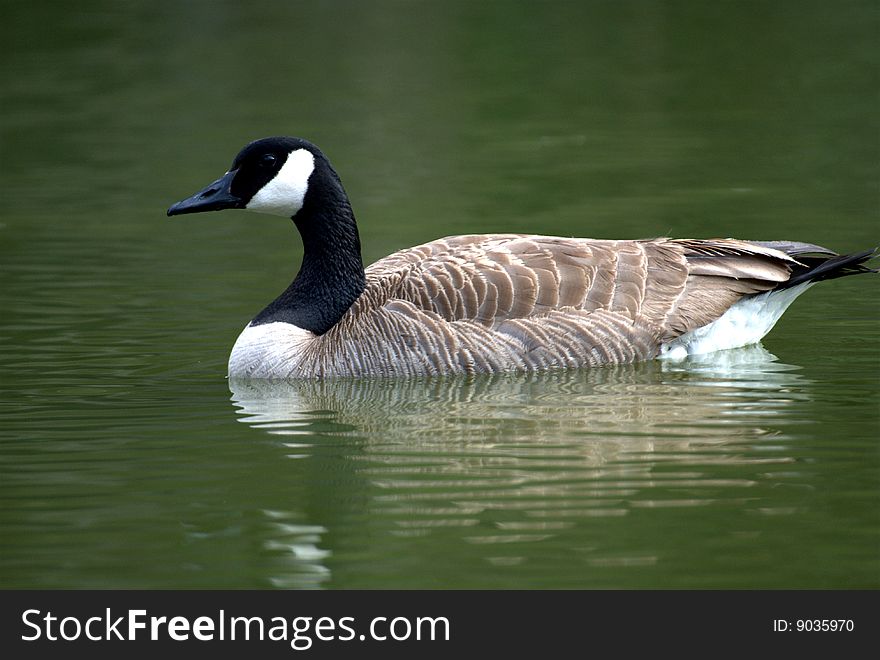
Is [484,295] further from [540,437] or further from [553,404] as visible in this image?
[540,437]

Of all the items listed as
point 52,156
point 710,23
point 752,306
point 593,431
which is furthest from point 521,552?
point 710,23

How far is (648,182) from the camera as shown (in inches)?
790

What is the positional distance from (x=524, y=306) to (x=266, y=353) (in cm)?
206

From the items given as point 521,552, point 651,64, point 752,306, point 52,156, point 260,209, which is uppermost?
point 651,64

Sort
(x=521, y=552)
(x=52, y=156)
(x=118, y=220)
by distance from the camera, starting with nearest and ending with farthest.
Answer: (x=521, y=552) → (x=118, y=220) → (x=52, y=156)

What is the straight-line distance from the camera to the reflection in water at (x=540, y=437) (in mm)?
8914

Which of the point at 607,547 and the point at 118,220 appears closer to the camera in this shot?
the point at 607,547

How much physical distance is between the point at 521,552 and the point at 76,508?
2.74 m

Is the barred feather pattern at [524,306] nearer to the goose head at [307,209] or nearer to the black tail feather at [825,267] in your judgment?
the black tail feather at [825,267]

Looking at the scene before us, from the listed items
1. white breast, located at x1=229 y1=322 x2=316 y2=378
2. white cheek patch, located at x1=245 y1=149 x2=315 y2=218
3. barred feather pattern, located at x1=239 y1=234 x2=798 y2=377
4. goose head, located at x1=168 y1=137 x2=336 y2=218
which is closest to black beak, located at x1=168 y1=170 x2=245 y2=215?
goose head, located at x1=168 y1=137 x2=336 y2=218

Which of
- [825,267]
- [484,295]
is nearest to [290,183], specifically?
[484,295]

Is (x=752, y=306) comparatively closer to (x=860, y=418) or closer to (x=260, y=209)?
(x=860, y=418)

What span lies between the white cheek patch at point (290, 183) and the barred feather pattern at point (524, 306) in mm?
949

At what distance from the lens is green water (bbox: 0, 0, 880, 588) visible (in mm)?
8453
